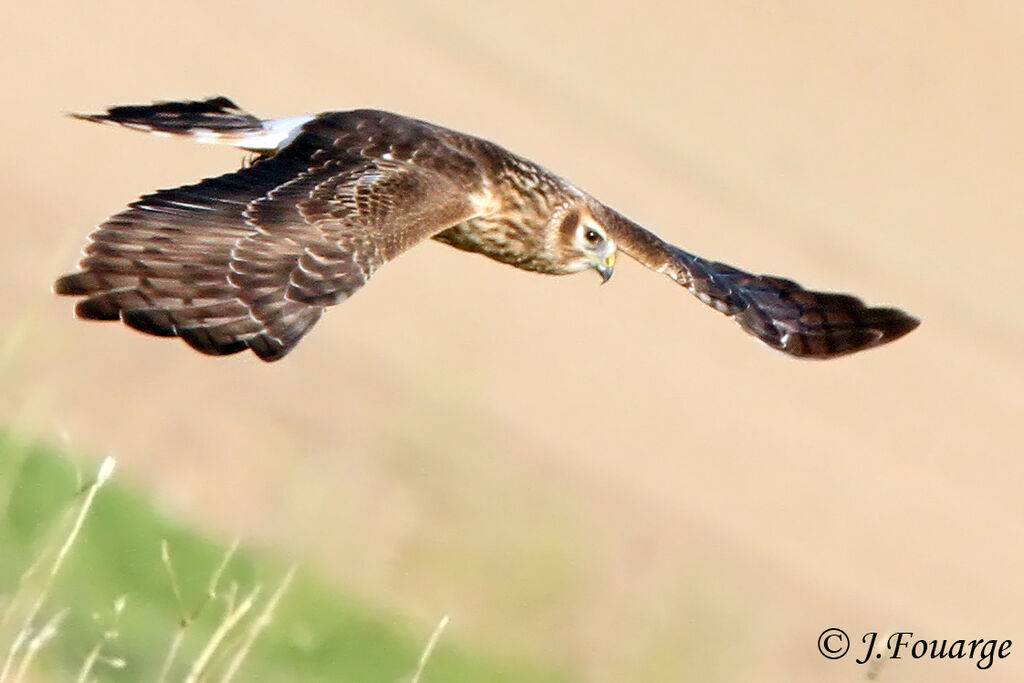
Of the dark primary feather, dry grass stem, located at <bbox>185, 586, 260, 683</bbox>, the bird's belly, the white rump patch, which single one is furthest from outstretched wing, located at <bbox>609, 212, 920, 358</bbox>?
dry grass stem, located at <bbox>185, 586, 260, 683</bbox>

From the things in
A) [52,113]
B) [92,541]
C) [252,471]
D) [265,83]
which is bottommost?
[92,541]

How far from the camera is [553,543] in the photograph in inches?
627

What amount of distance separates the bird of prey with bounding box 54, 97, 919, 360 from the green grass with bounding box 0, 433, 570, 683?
1.78 meters

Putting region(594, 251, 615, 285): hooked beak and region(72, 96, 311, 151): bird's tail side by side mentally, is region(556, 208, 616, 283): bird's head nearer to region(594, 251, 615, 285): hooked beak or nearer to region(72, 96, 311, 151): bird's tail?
region(594, 251, 615, 285): hooked beak

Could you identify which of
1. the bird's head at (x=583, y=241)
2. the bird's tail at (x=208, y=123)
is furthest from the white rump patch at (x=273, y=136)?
the bird's head at (x=583, y=241)

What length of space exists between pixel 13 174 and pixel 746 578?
6144 mm

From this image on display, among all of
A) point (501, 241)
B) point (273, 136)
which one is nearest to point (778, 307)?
point (501, 241)

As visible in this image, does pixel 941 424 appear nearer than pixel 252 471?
No

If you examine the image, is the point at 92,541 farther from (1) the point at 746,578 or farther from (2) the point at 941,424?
(2) the point at 941,424

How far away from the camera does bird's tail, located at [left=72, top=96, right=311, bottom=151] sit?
10.7 m

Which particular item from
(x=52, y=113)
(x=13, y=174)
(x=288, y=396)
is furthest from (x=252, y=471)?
(x=52, y=113)

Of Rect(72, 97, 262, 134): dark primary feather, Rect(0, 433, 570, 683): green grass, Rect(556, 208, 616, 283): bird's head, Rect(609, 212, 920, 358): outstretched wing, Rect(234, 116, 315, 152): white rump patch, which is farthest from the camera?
Rect(609, 212, 920, 358): outstretched wing

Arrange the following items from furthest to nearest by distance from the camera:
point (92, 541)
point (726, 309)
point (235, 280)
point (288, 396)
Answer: point (288, 396), point (92, 541), point (726, 309), point (235, 280)

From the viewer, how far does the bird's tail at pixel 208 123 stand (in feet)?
35.0
